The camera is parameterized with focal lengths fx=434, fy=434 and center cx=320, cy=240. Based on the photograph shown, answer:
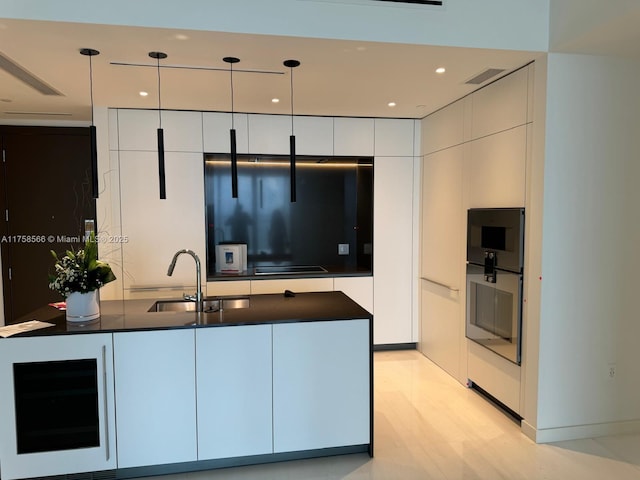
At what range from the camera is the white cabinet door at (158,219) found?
4203 mm

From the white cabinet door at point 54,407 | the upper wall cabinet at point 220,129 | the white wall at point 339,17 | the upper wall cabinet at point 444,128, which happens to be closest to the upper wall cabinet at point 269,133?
the upper wall cabinet at point 220,129

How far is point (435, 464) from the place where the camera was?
8.73 ft

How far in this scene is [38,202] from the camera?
5.02 metres

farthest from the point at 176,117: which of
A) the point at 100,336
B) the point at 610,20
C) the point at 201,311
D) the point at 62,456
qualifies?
the point at 610,20

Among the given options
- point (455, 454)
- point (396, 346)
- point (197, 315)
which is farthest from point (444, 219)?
point (197, 315)

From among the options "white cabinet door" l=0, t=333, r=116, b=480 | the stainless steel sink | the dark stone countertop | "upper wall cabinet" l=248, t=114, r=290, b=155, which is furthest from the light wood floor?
"upper wall cabinet" l=248, t=114, r=290, b=155

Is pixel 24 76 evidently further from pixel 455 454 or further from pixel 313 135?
pixel 455 454

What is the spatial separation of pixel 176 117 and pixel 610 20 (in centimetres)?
352

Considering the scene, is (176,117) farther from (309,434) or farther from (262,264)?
(309,434)

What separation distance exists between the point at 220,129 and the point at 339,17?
2.12 metres

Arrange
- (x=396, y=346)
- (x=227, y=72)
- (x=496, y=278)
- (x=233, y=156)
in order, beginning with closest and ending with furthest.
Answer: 1. (x=233, y=156)
2. (x=227, y=72)
3. (x=496, y=278)
4. (x=396, y=346)

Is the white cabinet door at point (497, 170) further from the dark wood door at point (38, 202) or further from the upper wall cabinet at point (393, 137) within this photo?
the dark wood door at point (38, 202)

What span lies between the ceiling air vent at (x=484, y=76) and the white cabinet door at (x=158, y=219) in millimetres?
2583

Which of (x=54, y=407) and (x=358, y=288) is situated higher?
(x=358, y=288)
